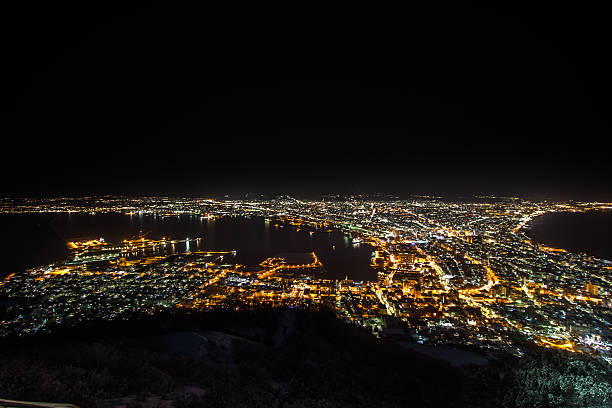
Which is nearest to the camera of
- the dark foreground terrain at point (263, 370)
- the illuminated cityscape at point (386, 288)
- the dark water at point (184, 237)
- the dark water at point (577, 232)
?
the dark foreground terrain at point (263, 370)

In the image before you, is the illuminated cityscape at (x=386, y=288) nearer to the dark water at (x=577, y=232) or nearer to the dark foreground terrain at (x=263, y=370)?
the dark water at (x=577, y=232)

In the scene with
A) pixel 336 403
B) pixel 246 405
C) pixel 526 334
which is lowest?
pixel 526 334

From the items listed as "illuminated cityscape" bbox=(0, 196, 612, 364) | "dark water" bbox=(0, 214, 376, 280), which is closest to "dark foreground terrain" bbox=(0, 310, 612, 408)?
"illuminated cityscape" bbox=(0, 196, 612, 364)

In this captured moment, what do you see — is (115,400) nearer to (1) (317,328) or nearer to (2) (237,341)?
(2) (237,341)

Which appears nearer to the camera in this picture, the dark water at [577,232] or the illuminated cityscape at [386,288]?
the illuminated cityscape at [386,288]

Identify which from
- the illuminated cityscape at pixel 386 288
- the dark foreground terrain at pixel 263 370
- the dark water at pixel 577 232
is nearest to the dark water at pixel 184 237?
the illuminated cityscape at pixel 386 288

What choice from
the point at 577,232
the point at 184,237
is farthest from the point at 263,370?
the point at 577,232

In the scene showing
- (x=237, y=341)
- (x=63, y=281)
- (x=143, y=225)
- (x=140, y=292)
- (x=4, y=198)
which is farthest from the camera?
(x=4, y=198)

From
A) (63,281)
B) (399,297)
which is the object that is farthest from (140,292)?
(399,297)
